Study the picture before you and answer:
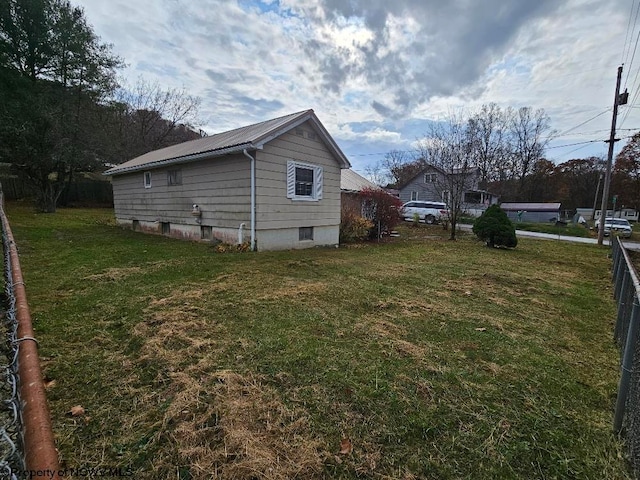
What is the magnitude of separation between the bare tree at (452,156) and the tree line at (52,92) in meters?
18.8

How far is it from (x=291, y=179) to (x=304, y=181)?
735mm

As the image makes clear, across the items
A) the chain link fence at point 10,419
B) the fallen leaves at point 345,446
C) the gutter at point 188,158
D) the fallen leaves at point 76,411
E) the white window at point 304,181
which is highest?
the gutter at point 188,158

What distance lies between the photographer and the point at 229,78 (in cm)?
1536

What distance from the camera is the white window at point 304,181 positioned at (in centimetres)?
879

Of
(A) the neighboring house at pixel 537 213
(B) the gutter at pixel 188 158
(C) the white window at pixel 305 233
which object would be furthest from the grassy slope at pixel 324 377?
(A) the neighboring house at pixel 537 213

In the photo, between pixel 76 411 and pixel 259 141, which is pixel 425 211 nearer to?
pixel 259 141

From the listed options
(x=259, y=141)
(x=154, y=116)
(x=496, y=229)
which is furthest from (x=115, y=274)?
(x=154, y=116)

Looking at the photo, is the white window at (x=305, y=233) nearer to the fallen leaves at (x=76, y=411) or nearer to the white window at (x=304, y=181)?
the white window at (x=304, y=181)

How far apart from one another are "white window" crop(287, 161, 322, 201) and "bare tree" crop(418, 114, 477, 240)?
312 inches

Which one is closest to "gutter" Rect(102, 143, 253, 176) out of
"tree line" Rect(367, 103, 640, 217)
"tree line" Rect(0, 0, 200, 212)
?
"tree line" Rect(0, 0, 200, 212)

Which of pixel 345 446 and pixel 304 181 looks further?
pixel 304 181

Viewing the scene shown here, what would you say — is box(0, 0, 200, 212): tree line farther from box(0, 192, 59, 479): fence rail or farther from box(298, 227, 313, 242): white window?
box(0, 192, 59, 479): fence rail

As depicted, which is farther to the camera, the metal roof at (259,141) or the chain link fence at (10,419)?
the metal roof at (259,141)

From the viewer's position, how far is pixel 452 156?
15.1 metres
